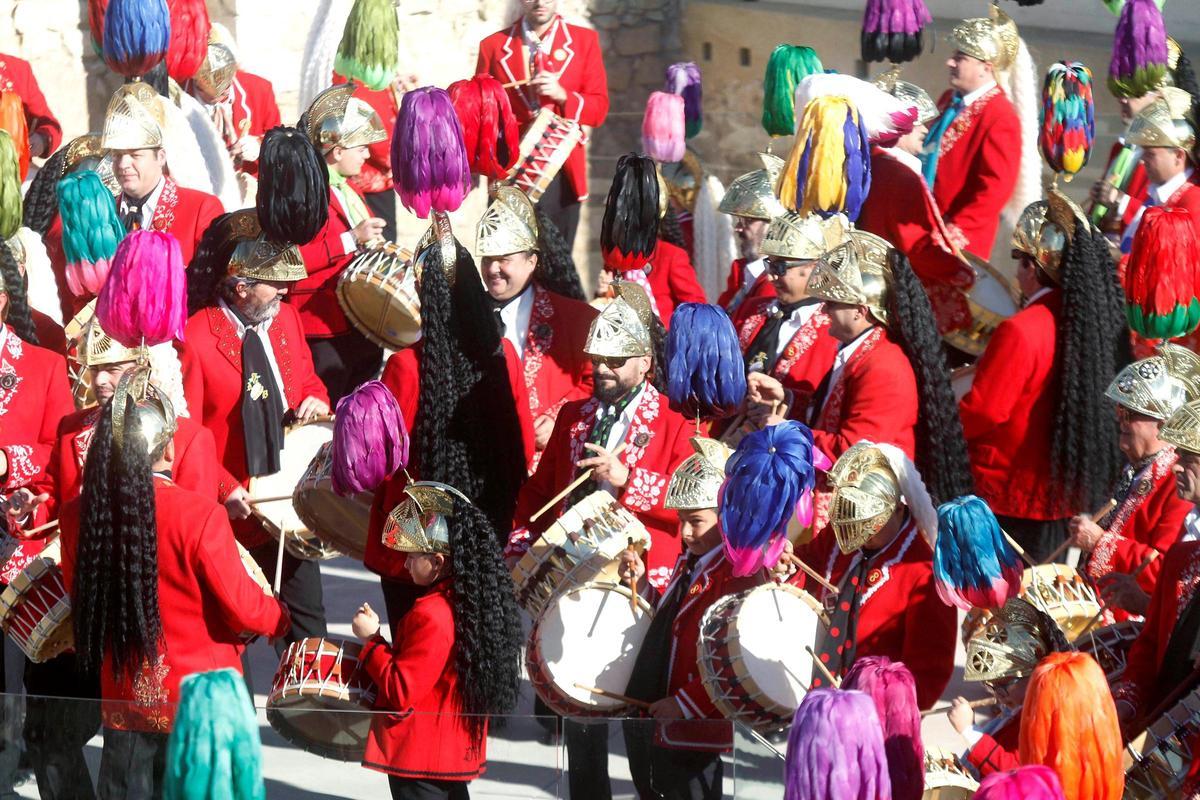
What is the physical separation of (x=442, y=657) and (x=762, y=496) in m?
0.85

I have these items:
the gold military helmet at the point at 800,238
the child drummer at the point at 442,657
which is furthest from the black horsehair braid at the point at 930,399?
the child drummer at the point at 442,657

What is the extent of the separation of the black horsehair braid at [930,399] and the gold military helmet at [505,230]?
1166 mm

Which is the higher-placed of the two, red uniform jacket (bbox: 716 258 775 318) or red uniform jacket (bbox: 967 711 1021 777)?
red uniform jacket (bbox: 716 258 775 318)

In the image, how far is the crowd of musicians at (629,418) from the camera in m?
4.91

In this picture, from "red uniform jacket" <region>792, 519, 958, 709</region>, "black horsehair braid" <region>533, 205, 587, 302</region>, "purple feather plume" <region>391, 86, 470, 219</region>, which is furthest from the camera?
"black horsehair braid" <region>533, 205, 587, 302</region>

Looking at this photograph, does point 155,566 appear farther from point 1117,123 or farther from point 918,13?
point 1117,123

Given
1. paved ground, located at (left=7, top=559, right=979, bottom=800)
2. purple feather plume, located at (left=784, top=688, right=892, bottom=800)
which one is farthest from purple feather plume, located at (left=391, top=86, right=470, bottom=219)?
purple feather plume, located at (left=784, top=688, right=892, bottom=800)

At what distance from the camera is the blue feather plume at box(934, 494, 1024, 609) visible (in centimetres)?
486

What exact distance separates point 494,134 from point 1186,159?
2.56 meters

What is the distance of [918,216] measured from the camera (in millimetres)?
7797

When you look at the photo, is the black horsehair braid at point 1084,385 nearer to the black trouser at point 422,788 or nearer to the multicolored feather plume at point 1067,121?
the multicolored feather plume at point 1067,121

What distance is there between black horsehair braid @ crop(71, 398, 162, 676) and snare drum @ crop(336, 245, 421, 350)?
215 centimetres

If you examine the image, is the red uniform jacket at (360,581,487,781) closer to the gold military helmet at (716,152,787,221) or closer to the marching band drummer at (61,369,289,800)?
the marching band drummer at (61,369,289,800)

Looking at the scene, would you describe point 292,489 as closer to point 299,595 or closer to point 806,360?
point 299,595
